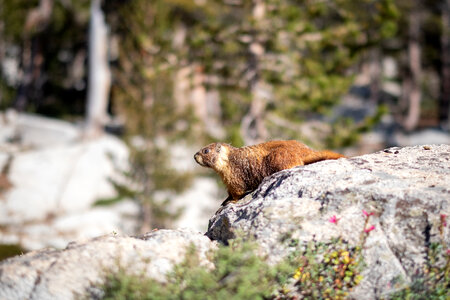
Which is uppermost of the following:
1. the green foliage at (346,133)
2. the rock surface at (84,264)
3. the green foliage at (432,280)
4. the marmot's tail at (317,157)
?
the green foliage at (346,133)

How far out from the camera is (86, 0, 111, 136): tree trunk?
24.8m

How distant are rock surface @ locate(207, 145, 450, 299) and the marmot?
309 mm

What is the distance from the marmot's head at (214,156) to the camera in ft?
17.8

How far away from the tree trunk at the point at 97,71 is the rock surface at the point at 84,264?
835 inches

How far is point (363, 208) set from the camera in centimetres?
418

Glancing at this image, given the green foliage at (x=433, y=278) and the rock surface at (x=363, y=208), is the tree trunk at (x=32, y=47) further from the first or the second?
the green foliage at (x=433, y=278)

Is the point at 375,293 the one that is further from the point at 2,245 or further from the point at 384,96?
the point at 384,96

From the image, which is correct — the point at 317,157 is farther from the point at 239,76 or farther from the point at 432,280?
the point at 239,76

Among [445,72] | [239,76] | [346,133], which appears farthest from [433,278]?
[445,72]

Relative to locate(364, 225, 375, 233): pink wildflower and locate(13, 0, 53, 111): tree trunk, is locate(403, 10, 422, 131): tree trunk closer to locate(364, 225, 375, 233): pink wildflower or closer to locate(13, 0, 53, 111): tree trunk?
locate(13, 0, 53, 111): tree trunk

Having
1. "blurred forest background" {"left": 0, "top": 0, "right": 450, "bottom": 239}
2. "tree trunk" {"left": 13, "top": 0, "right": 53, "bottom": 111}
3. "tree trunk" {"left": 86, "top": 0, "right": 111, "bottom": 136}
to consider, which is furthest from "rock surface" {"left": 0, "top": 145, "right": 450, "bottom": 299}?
"tree trunk" {"left": 13, "top": 0, "right": 53, "bottom": 111}

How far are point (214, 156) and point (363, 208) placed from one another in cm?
176

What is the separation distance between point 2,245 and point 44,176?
396 cm

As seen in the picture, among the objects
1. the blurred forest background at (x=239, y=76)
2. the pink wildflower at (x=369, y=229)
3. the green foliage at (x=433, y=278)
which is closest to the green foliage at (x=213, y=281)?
the pink wildflower at (x=369, y=229)
